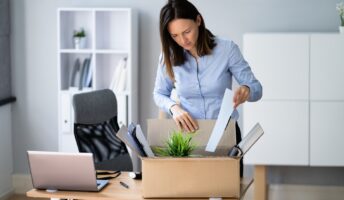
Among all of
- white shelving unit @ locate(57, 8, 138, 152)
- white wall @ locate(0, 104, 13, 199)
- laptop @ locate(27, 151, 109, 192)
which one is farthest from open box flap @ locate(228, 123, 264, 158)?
white wall @ locate(0, 104, 13, 199)

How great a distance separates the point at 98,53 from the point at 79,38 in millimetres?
206

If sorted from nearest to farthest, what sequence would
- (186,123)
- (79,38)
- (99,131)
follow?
(186,123), (99,131), (79,38)

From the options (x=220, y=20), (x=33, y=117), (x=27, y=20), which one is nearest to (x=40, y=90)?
(x=33, y=117)

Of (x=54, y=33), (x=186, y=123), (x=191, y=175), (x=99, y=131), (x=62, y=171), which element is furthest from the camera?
(x=54, y=33)

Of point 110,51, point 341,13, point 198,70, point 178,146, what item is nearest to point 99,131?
point 198,70

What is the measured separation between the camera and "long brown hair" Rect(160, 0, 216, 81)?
3225mm

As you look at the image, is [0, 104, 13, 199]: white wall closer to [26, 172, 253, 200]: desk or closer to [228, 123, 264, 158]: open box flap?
[26, 172, 253, 200]: desk

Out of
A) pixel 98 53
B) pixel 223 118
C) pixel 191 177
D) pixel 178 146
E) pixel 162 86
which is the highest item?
pixel 98 53

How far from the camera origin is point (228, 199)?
2.72 meters

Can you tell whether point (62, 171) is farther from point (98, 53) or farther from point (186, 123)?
point (98, 53)

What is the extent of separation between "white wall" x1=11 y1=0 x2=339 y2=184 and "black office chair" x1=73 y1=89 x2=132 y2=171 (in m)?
1.64

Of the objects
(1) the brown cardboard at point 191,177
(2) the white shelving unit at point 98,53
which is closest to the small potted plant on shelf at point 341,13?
(2) the white shelving unit at point 98,53

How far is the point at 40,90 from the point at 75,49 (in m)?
0.59

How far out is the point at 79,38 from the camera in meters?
5.40
